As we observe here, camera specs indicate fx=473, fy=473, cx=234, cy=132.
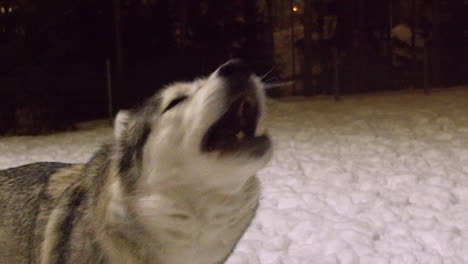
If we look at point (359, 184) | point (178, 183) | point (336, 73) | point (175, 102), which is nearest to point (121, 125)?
point (175, 102)

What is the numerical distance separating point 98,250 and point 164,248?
31 centimetres

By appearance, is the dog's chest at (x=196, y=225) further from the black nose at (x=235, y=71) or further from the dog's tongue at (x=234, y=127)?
the black nose at (x=235, y=71)

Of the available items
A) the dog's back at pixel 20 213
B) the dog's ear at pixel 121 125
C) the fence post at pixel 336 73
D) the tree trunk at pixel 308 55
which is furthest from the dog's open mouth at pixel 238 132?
the tree trunk at pixel 308 55

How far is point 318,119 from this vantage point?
1022 cm

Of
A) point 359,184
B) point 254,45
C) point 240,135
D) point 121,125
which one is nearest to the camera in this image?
point 240,135

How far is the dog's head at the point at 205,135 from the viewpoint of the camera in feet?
6.55

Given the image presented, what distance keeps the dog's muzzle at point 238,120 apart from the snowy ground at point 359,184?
131cm

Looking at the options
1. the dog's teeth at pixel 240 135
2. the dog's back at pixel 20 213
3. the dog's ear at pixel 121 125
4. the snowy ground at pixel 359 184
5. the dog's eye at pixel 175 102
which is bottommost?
the snowy ground at pixel 359 184

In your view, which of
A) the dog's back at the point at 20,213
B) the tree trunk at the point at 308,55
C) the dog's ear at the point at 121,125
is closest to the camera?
the dog's ear at the point at 121,125

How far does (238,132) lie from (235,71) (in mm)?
288

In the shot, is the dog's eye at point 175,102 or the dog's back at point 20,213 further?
the dog's back at point 20,213

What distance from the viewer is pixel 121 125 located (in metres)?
2.47

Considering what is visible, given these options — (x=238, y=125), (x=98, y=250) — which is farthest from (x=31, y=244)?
(x=238, y=125)

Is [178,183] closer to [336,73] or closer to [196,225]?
[196,225]
